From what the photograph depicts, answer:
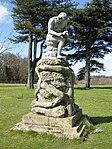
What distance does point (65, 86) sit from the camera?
7.35 meters

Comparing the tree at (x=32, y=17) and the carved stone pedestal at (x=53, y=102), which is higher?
the tree at (x=32, y=17)

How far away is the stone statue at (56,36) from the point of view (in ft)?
24.5

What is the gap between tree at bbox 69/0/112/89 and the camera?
28.7 meters

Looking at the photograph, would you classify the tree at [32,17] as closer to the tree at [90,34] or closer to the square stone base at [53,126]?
the tree at [90,34]

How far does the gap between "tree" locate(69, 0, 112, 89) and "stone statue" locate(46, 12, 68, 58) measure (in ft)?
66.3

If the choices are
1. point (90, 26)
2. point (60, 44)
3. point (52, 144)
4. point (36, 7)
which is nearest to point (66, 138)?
point (52, 144)

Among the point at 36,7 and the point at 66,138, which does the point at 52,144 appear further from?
the point at 36,7

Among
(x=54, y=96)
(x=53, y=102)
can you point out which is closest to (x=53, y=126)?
(x=53, y=102)

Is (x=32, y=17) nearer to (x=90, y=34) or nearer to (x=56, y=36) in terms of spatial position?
(x=90, y=34)

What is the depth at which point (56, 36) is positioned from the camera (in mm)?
7582

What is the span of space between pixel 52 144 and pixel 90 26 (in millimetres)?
25352

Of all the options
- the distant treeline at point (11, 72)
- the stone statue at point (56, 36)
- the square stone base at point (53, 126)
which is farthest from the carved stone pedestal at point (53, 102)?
the distant treeline at point (11, 72)

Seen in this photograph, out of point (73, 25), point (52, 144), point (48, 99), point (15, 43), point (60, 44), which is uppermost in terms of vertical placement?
point (73, 25)

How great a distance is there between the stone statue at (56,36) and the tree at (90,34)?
20.2 m
